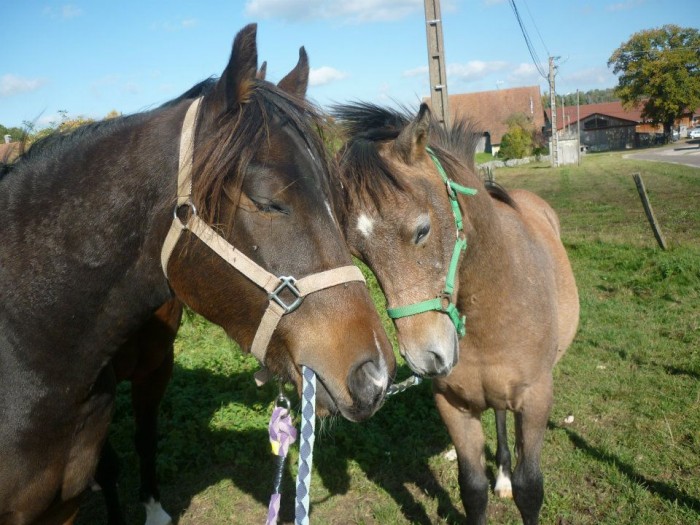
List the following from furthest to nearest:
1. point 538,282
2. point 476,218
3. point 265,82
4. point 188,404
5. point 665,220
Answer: point 665,220 → point 188,404 → point 538,282 → point 476,218 → point 265,82

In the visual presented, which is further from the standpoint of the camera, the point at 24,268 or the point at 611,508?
the point at 611,508

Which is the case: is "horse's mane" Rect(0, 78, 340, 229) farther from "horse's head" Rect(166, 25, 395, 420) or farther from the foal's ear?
the foal's ear

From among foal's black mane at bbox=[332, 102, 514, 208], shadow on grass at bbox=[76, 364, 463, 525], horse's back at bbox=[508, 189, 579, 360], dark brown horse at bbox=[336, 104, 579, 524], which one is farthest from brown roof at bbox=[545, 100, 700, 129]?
dark brown horse at bbox=[336, 104, 579, 524]

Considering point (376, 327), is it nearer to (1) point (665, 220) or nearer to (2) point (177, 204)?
(2) point (177, 204)

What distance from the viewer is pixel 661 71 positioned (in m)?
60.0

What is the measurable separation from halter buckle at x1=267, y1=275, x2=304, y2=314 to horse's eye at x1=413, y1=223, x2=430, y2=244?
1249mm

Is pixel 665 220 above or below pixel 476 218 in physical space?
below

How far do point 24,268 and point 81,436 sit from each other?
630 mm

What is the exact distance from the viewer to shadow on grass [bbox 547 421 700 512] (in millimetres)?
3449

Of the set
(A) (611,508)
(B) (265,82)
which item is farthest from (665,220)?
(B) (265,82)

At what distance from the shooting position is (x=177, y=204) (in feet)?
5.49

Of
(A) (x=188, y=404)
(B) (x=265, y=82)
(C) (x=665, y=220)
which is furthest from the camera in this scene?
A: (C) (x=665, y=220)

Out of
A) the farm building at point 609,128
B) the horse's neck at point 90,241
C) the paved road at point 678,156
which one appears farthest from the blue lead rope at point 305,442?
the farm building at point 609,128

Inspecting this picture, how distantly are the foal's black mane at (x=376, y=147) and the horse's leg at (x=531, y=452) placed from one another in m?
1.25
